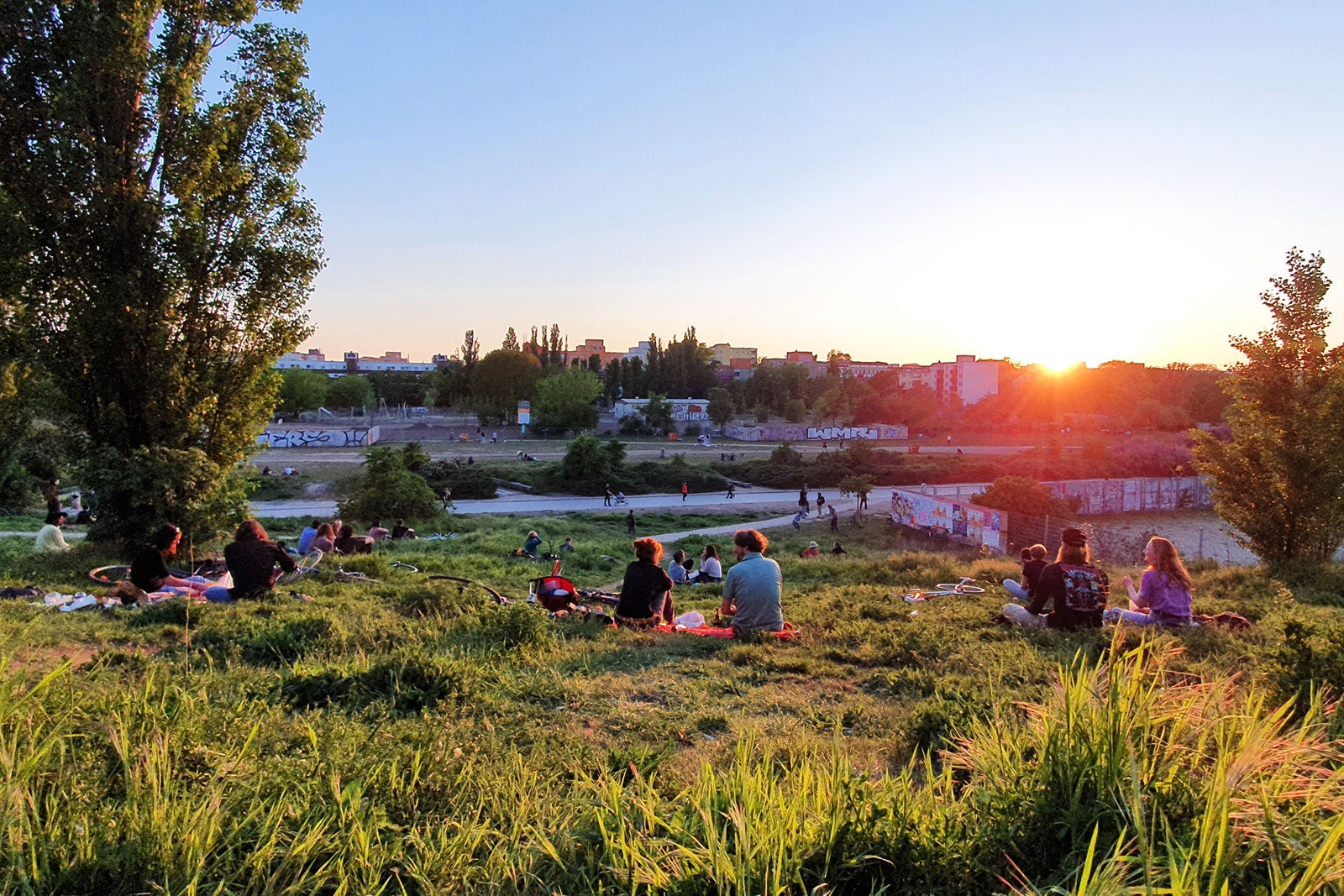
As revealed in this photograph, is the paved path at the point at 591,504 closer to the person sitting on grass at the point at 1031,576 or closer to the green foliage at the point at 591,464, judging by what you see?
the green foliage at the point at 591,464

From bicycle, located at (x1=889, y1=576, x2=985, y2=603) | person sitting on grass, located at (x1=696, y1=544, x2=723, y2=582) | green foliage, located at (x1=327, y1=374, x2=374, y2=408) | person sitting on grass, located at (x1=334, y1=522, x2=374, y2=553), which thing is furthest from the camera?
green foliage, located at (x1=327, y1=374, x2=374, y2=408)

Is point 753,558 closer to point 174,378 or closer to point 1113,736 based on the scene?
point 1113,736

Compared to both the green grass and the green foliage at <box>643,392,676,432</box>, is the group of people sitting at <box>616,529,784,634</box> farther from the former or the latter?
the green foliage at <box>643,392,676,432</box>

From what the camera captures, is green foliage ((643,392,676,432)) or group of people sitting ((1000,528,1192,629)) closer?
group of people sitting ((1000,528,1192,629))

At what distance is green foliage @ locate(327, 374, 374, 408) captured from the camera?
88.3m

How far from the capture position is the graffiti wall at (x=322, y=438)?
5475 centimetres

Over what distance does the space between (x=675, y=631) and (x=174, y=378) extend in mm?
9145

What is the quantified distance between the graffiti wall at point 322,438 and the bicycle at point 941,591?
50.3m

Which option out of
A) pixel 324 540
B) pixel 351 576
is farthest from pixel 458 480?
pixel 351 576

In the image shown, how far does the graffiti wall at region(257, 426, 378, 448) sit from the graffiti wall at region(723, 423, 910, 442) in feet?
109

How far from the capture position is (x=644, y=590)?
7500mm

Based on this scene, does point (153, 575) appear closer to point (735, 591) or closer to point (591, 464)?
point (735, 591)

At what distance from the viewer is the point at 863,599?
916 cm

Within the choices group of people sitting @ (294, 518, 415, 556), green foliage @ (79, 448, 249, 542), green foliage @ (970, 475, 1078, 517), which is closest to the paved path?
green foliage @ (970, 475, 1078, 517)
